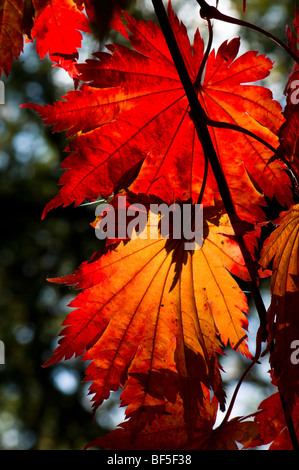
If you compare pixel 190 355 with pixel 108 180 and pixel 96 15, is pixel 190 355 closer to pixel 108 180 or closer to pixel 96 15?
pixel 108 180

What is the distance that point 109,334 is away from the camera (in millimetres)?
714

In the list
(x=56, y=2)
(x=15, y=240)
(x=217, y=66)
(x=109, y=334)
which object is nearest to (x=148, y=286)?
(x=109, y=334)

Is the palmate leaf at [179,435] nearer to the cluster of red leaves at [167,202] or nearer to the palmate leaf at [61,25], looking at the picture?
the cluster of red leaves at [167,202]

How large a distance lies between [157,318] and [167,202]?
0.60 feet

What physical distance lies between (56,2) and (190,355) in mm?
579

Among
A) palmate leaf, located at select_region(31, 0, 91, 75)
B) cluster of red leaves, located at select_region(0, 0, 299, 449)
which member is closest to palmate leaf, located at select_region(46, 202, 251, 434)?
cluster of red leaves, located at select_region(0, 0, 299, 449)

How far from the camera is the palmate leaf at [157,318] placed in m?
0.67

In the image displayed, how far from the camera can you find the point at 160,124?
0.75 m

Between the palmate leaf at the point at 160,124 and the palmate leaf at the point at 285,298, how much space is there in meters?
0.04

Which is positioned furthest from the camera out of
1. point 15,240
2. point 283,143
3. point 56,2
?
point 15,240

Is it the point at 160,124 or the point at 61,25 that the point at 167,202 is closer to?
the point at 160,124

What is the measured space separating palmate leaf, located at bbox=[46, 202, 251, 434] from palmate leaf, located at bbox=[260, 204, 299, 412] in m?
0.06

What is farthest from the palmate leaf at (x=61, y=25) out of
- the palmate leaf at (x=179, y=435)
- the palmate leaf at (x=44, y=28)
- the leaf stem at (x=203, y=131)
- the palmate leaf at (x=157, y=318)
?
the palmate leaf at (x=179, y=435)

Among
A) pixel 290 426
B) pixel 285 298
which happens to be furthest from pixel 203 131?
pixel 290 426
